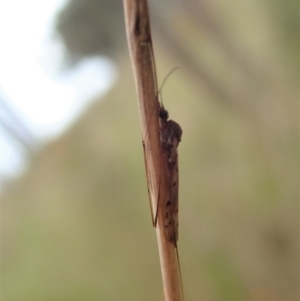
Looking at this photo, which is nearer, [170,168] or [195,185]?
[170,168]

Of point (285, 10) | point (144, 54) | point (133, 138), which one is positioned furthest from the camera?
point (133, 138)

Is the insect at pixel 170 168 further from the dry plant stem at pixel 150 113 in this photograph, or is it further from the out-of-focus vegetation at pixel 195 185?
the out-of-focus vegetation at pixel 195 185

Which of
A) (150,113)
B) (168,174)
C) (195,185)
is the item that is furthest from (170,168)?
(195,185)

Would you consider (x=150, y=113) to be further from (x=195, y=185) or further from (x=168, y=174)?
(x=195, y=185)

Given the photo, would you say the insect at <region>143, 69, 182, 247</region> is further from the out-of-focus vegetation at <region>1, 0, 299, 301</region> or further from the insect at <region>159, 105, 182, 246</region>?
the out-of-focus vegetation at <region>1, 0, 299, 301</region>

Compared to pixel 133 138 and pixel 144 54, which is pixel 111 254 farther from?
pixel 144 54

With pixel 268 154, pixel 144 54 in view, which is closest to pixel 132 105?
pixel 268 154

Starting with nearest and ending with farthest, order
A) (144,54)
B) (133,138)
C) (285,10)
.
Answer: (144,54) → (285,10) → (133,138)
